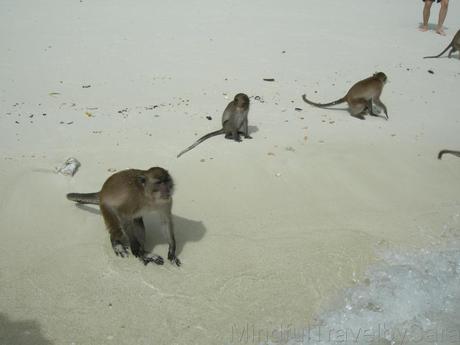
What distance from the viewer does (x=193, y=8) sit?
12.9 meters

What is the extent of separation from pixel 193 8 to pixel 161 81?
5329 mm

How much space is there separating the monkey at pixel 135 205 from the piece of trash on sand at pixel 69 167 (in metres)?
1.57

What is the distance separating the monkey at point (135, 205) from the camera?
3783mm

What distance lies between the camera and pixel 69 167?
5.48 m

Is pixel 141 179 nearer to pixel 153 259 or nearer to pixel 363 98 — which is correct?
pixel 153 259

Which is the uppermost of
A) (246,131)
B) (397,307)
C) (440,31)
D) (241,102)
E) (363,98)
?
(440,31)

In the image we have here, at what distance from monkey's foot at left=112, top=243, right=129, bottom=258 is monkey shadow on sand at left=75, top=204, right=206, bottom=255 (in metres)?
0.25

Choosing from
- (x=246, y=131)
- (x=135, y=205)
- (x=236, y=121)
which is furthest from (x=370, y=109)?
(x=135, y=205)

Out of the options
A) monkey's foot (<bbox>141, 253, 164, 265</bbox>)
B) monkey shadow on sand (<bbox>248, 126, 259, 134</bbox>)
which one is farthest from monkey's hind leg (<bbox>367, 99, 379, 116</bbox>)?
monkey's foot (<bbox>141, 253, 164, 265</bbox>)

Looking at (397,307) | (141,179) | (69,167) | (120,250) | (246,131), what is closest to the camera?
(141,179)

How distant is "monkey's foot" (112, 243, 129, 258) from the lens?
167 inches

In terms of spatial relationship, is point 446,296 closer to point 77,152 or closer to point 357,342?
point 357,342

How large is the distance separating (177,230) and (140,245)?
573 mm

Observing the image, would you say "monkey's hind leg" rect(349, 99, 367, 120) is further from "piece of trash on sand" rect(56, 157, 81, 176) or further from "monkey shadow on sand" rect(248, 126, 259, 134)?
"piece of trash on sand" rect(56, 157, 81, 176)
